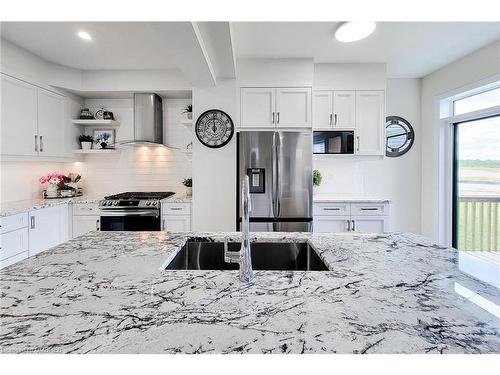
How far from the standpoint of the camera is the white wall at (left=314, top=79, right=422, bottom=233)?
12.7 ft

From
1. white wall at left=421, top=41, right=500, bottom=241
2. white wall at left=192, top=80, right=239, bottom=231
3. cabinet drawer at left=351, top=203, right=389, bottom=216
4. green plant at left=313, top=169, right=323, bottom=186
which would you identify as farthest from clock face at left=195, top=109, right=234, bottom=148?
white wall at left=421, top=41, right=500, bottom=241

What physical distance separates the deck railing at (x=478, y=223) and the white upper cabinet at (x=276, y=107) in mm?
2148

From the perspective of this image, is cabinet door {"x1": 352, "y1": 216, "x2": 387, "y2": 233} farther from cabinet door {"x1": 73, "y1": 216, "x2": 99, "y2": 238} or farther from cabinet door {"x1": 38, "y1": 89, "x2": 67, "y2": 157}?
cabinet door {"x1": 38, "y1": 89, "x2": 67, "y2": 157}

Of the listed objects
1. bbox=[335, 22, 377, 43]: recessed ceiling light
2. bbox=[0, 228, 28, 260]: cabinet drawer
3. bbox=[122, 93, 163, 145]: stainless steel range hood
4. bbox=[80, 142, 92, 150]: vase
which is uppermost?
bbox=[335, 22, 377, 43]: recessed ceiling light

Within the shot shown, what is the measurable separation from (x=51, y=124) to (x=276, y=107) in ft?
8.72

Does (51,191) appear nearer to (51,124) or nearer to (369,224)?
(51,124)

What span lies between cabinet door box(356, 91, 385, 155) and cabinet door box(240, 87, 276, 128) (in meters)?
1.08

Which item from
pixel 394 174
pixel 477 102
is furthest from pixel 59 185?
pixel 477 102

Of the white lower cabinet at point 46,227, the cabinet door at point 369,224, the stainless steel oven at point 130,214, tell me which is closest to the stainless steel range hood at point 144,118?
the stainless steel oven at point 130,214

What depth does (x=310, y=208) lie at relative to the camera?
10.3 feet

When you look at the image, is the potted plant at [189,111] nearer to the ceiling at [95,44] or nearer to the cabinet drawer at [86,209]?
the ceiling at [95,44]

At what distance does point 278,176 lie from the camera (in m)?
3.12

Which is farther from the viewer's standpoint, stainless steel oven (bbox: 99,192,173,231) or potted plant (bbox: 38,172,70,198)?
potted plant (bbox: 38,172,70,198)
